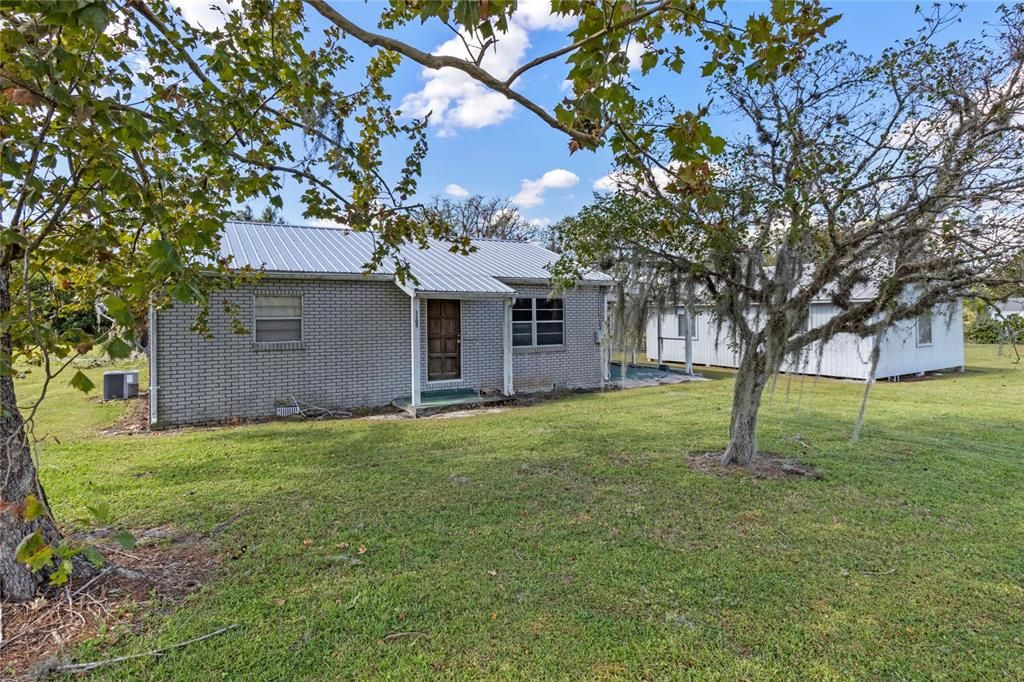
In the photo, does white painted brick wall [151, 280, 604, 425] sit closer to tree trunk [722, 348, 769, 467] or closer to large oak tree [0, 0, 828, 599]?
Answer: large oak tree [0, 0, 828, 599]

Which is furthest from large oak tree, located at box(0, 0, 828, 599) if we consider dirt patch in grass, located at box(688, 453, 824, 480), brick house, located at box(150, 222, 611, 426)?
dirt patch in grass, located at box(688, 453, 824, 480)

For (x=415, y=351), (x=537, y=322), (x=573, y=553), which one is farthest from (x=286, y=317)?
(x=573, y=553)

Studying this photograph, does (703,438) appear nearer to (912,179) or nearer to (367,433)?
(912,179)

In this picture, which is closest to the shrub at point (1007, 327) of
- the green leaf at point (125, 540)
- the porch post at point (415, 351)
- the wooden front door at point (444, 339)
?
the green leaf at point (125, 540)

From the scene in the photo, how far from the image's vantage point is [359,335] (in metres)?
10.1

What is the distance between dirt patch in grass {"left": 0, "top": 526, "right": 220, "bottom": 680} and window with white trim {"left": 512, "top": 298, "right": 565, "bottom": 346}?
8.64 m

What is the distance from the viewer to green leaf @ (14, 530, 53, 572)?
1.80 metres

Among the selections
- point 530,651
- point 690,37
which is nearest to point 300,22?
point 690,37

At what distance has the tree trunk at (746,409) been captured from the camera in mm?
5871

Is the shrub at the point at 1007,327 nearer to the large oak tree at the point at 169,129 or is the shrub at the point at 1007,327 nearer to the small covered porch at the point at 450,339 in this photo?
the large oak tree at the point at 169,129

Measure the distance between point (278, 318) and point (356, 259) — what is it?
6.64 feet

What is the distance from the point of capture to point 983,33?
177 inches

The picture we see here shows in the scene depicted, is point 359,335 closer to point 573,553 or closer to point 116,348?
point 573,553


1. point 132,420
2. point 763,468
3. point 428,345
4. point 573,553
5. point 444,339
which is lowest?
point 573,553
